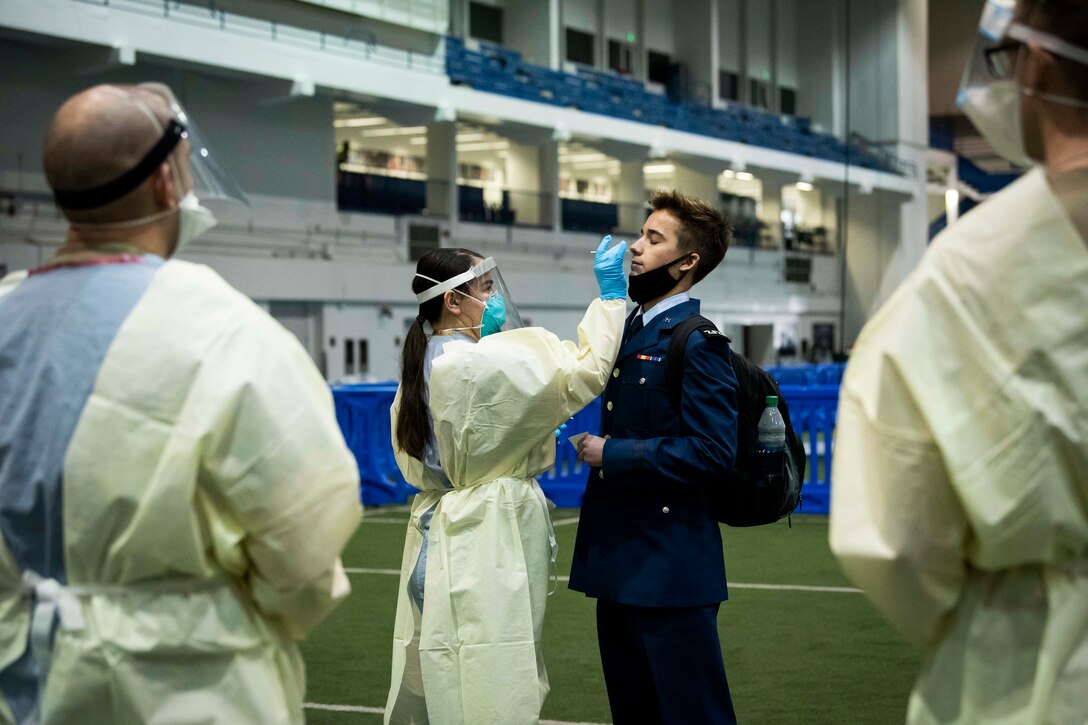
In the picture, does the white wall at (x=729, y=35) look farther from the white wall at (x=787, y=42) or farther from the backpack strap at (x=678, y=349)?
the backpack strap at (x=678, y=349)

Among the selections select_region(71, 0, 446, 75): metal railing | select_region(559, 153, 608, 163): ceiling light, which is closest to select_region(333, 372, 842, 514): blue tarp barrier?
select_region(71, 0, 446, 75): metal railing

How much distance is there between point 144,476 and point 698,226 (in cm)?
230

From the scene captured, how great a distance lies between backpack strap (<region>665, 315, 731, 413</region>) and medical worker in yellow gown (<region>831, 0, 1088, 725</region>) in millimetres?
1660

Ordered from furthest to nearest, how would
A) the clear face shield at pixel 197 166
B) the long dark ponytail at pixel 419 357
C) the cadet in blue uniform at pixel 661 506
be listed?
the long dark ponytail at pixel 419 357, the cadet in blue uniform at pixel 661 506, the clear face shield at pixel 197 166

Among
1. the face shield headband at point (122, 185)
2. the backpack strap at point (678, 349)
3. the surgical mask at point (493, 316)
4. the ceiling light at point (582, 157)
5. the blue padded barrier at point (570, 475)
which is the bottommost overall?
the blue padded barrier at point (570, 475)

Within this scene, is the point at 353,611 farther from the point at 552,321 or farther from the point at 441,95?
the point at 552,321

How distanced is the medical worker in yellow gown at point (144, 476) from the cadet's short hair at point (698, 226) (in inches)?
77.1

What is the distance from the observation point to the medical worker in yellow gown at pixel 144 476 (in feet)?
7.13

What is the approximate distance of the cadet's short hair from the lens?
13.2 ft

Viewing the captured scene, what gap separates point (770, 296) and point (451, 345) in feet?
108

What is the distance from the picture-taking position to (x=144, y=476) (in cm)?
217

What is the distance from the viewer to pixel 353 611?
7.84m

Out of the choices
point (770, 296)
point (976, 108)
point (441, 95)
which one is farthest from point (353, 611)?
point (770, 296)

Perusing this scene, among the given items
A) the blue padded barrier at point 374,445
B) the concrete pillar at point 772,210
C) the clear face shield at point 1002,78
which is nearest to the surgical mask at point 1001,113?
the clear face shield at point 1002,78
